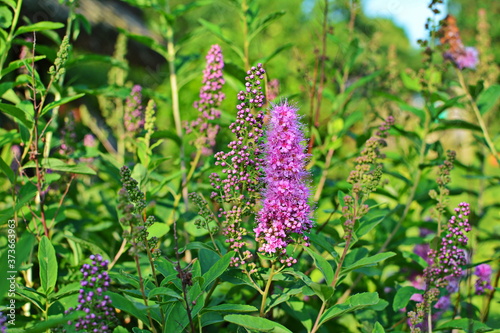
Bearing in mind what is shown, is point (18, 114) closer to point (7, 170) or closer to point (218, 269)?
point (7, 170)

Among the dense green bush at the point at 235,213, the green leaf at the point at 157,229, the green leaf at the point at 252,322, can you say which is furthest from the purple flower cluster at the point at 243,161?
the green leaf at the point at 157,229

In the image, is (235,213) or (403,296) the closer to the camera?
(235,213)

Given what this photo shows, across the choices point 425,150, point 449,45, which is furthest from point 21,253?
point 449,45

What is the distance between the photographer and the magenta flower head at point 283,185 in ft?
4.19

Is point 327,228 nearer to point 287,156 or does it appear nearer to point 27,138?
point 287,156

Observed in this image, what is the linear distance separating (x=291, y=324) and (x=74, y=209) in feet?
3.53

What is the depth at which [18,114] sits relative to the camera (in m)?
1.70

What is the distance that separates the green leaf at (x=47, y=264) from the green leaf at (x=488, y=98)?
2036 millimetres

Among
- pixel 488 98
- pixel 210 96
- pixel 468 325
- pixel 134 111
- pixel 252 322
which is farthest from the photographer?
pixel 488 98

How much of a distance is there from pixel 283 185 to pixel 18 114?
1.01 m

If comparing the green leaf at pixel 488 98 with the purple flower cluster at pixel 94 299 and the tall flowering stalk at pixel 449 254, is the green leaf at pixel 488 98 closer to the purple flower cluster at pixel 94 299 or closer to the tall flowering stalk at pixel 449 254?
the tall flowering stalk at pixel 449 254

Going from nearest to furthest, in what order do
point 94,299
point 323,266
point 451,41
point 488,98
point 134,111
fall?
point 94,299, point 323,266, point 134,111, point 488,98, point 451,41

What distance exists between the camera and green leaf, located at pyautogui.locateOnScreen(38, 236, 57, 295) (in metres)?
1.46

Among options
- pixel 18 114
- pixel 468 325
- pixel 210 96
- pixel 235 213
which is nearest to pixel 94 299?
pixel 235 213
